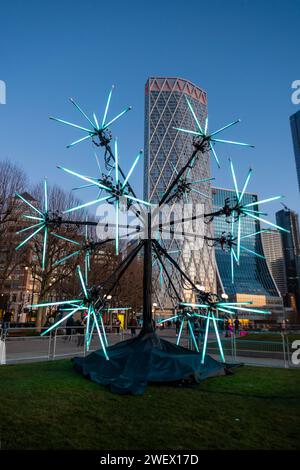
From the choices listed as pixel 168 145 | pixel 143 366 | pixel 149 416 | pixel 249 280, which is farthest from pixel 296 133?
pixel 149 416

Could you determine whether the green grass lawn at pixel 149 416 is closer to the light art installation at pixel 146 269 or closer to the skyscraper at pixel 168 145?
the light art installation at pixel 146 269

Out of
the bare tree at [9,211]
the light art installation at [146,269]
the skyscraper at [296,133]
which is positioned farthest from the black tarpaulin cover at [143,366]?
the skyscraper at [296,133]

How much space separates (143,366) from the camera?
7605mm

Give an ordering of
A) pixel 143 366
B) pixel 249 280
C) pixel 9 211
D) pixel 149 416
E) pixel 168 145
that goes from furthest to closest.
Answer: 1. pixel 249 280
2. pixel 168 145
3. pixel 9 211
4. pixel 143 366
5. pixel 149 416

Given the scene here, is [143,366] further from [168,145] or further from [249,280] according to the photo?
[249,280]

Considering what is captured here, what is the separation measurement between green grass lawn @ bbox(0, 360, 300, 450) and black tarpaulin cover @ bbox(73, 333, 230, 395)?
25 cm

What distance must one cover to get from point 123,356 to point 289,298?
162m

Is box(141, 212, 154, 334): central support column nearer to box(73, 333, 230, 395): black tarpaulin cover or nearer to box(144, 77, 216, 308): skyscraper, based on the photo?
box(73, 333, 230, 395): black tarpaulin cover

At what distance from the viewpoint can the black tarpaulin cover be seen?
7.10 metres

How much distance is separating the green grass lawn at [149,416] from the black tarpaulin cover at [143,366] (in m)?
0.25

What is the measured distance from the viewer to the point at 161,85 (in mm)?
135375

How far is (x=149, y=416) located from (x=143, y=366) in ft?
8.54

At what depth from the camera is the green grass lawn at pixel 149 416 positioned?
3.96 metres

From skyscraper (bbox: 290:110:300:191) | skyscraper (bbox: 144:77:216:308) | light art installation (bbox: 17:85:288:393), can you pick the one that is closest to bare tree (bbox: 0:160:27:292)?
light art installation (bbox: 17:85:288:393)
